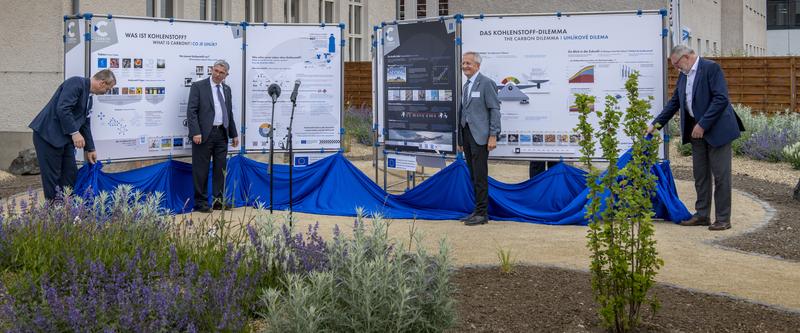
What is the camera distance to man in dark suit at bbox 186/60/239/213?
39.6ft

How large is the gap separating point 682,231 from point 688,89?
5.25ft

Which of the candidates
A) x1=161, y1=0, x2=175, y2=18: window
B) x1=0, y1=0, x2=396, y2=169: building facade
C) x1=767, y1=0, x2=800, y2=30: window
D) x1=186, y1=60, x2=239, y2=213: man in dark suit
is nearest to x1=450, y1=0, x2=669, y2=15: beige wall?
x1=161, y1=0, x2=175, y2=18: window

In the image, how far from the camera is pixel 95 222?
23.6ft

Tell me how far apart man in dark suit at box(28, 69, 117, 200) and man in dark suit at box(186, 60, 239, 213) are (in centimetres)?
150

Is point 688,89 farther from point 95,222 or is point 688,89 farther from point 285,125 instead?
point 95,222

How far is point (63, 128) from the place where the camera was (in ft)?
34.3

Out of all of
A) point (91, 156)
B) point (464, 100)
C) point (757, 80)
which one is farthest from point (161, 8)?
point (757, 80)

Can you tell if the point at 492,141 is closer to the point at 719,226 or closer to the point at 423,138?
the point at 423,138

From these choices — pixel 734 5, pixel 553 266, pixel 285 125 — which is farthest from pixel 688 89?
pixel 734 5

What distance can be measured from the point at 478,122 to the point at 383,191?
2.03 m

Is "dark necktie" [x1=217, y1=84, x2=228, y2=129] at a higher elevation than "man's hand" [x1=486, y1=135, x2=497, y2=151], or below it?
higher

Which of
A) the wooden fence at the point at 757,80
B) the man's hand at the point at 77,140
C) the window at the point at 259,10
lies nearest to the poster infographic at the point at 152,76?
the man's hand at the point at 77,140

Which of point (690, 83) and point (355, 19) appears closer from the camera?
point (690, 83)

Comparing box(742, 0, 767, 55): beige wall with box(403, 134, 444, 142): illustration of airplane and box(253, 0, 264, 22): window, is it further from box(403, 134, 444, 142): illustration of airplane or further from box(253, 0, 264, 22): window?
box(403, 134, 444, 142): illustration of airplane
